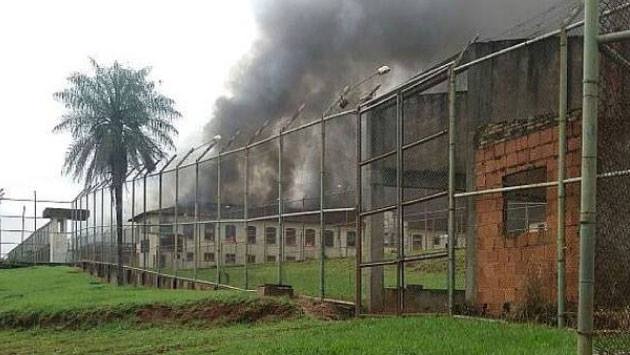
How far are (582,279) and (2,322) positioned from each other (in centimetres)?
1358

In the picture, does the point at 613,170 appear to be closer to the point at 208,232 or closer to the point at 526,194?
the point at 526,194

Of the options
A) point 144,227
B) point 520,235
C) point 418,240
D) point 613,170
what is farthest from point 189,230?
point 613,170

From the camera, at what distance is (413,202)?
11.1m

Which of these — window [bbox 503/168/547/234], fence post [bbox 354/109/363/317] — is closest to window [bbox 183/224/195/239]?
fence post [bbox 354/109/363/317]

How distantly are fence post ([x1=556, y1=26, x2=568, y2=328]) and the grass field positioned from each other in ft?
1.24

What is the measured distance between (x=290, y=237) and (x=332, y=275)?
1145 millimetres

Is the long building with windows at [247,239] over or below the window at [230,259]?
over

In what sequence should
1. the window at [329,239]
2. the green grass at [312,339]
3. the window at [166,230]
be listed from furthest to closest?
the window at [166,230] < the window at [329,239] < the green grass at [312,339]

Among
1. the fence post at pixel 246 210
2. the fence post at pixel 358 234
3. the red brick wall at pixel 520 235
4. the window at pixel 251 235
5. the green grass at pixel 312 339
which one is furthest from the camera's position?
the window at pixel 251 235

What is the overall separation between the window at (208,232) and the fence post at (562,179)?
42.2 feet

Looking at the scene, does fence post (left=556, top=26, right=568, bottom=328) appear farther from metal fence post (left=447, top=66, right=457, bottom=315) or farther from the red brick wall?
metal fence post (left=447, top=66, right=457, bottom=315)

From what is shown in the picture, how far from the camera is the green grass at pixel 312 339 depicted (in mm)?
6941

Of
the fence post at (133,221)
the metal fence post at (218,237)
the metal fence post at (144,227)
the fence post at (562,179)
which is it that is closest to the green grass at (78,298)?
the metal fence post at (218,237)

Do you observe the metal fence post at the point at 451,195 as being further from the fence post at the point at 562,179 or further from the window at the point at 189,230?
the window at the point at 189,230
